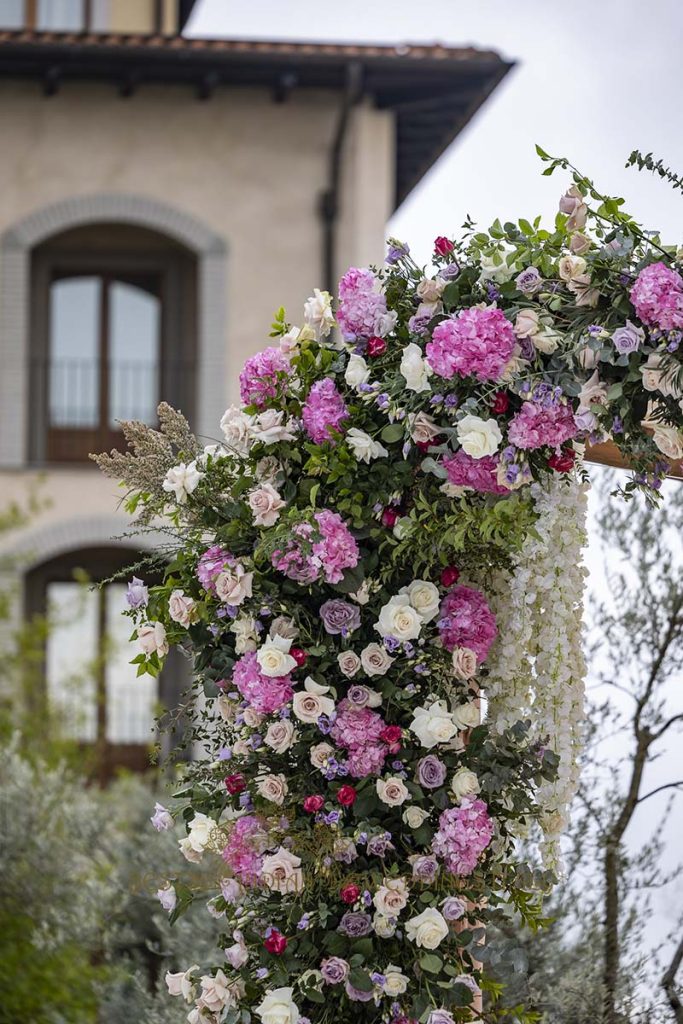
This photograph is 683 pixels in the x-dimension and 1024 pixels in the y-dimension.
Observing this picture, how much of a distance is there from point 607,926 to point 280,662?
1929 mm

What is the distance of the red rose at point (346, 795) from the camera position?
295 cm

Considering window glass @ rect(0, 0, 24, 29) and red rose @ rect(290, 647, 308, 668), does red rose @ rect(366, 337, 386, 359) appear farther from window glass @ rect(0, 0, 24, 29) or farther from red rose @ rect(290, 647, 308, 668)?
window glass @ rect(0, 0, 24, 29)

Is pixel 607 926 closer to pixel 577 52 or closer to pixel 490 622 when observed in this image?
pixel 490 622

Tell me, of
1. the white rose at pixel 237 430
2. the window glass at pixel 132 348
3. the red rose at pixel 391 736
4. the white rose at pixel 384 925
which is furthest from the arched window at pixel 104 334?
the white rose at pixel 384 925

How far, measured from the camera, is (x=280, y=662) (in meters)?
2.93

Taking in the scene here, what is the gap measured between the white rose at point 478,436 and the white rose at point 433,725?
0.57m

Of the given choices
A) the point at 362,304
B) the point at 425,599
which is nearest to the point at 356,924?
the point at 425,599

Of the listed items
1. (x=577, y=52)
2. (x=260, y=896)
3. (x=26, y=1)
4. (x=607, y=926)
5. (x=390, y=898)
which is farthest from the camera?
(x=26, y=1)

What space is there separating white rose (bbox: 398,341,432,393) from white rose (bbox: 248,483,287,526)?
1.25 feet

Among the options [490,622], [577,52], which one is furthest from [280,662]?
[577,52]

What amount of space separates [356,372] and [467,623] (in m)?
0.60

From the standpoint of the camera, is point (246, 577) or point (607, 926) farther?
point (607, 926)

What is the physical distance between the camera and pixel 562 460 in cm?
285

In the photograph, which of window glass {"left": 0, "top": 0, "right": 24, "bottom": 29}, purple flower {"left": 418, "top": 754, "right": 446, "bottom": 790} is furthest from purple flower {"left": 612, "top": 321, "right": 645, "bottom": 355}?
window glass {"left": 0, "top": 0, "right": 24, "bottom": 29}
